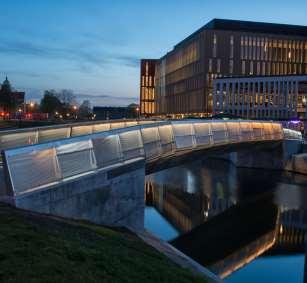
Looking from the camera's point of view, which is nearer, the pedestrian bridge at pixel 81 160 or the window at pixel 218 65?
the pedestrian bridge at pixel 81 160

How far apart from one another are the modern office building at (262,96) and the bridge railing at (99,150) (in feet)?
307

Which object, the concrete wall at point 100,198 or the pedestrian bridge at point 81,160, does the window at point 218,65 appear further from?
the concrete wall at point 100,198

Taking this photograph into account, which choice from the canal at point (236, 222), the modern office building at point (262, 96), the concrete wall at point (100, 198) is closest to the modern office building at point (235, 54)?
the modern office building at point (262, 96)

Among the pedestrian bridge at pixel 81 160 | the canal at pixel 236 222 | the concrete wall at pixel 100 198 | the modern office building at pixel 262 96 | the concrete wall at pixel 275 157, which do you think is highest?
the modern office building at pixel 262 96

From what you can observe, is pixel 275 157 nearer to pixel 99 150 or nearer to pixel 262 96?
pixel 99 150

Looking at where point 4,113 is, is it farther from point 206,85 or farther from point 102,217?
point 102,217

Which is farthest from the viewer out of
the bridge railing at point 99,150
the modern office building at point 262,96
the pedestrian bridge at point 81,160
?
the modern office building at point 262,96

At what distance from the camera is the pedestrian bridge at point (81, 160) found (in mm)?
15680

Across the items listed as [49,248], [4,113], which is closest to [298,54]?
[4,113]

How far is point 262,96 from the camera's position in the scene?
131125 mm

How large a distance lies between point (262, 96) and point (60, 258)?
126662 mm

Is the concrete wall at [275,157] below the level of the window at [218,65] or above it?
below

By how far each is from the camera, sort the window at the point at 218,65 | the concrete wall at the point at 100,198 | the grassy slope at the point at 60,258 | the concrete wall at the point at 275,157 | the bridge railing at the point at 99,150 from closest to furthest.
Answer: the grassy slope at the point at 60,258
the bridge railing at the point at 99,150
the concrete wall at the point at 100,198
the concrete wall at the point at 275,157
the window at the point at 218,65

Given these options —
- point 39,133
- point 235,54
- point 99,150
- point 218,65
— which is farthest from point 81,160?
point 235,54
